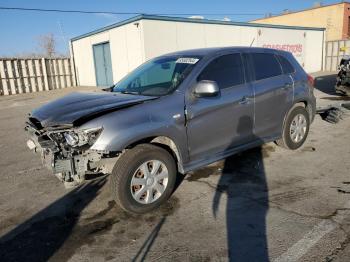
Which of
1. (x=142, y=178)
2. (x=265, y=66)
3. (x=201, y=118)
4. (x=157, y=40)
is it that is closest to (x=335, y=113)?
(x=265, y=66)

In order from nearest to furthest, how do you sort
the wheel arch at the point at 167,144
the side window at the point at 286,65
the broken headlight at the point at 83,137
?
1. the broken headlight at the point at 83,137
2. the wheel arch at the point at 167,144
3. the side window at the point at 286,65

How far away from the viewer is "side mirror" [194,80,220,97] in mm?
3879

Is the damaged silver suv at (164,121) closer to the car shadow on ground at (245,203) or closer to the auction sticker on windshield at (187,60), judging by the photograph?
the auction sticker on windshield at (187,60)

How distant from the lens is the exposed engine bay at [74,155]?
3377mm

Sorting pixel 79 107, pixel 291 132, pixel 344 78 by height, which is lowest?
pixel 291 132

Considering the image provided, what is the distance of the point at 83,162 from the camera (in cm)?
346

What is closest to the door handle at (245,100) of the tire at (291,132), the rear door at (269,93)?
the rear door at (269,93)

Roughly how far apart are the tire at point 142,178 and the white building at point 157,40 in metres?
12.3

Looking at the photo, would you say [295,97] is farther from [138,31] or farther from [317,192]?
[138,31]

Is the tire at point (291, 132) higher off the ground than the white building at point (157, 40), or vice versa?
the white building at point (157, 40)

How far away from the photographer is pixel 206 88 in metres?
3.89

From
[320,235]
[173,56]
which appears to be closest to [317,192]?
[320,235]

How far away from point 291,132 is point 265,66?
133cm

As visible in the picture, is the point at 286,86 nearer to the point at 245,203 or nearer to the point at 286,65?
the point at 286,65
